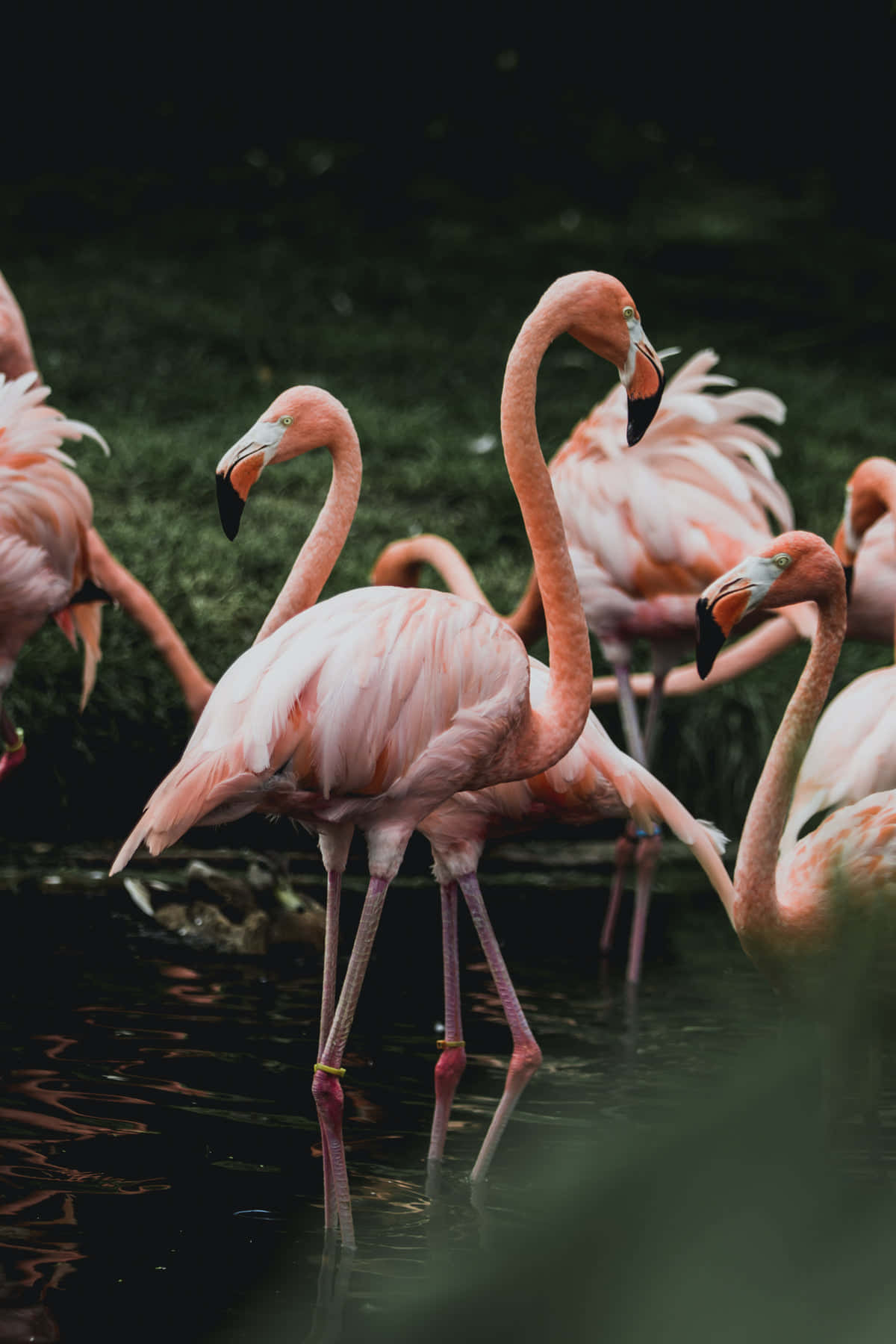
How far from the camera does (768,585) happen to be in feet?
9.73

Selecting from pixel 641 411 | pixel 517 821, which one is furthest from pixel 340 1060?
pixel 641 411

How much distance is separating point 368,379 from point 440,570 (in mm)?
5036

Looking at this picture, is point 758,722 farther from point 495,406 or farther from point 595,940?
point 495,406

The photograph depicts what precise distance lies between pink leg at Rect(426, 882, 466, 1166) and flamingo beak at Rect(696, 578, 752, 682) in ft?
2.80

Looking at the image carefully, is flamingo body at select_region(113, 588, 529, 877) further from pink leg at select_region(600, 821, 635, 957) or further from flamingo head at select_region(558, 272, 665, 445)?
pink leg at select_region(600, 821, 635, 957)

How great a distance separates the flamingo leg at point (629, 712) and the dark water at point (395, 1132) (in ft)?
1.40

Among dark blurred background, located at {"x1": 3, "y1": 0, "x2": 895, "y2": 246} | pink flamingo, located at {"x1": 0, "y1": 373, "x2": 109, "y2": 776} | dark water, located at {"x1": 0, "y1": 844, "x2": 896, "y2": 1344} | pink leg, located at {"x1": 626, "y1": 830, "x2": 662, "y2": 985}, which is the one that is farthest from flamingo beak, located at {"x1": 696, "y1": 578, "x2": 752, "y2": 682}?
dark blurred background, located at {"x1": 3, "y1": 0, "x2": 895, "y2": 246}

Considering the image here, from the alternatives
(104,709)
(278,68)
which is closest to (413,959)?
(104,709)

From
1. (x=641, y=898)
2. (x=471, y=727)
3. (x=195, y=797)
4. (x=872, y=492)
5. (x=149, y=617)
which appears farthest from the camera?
(x=149, y=617)

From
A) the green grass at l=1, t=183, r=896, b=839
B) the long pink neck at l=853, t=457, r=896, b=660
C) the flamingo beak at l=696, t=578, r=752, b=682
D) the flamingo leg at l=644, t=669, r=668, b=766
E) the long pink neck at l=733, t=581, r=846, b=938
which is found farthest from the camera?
the green grass at l=1, t=183, r=896, b=839

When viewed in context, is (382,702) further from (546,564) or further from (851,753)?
(851,753)

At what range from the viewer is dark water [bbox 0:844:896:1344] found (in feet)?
1.43

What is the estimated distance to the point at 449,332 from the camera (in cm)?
1021

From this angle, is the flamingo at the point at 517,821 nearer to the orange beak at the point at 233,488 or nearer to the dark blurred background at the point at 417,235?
the orange beak at the point at 233,488
